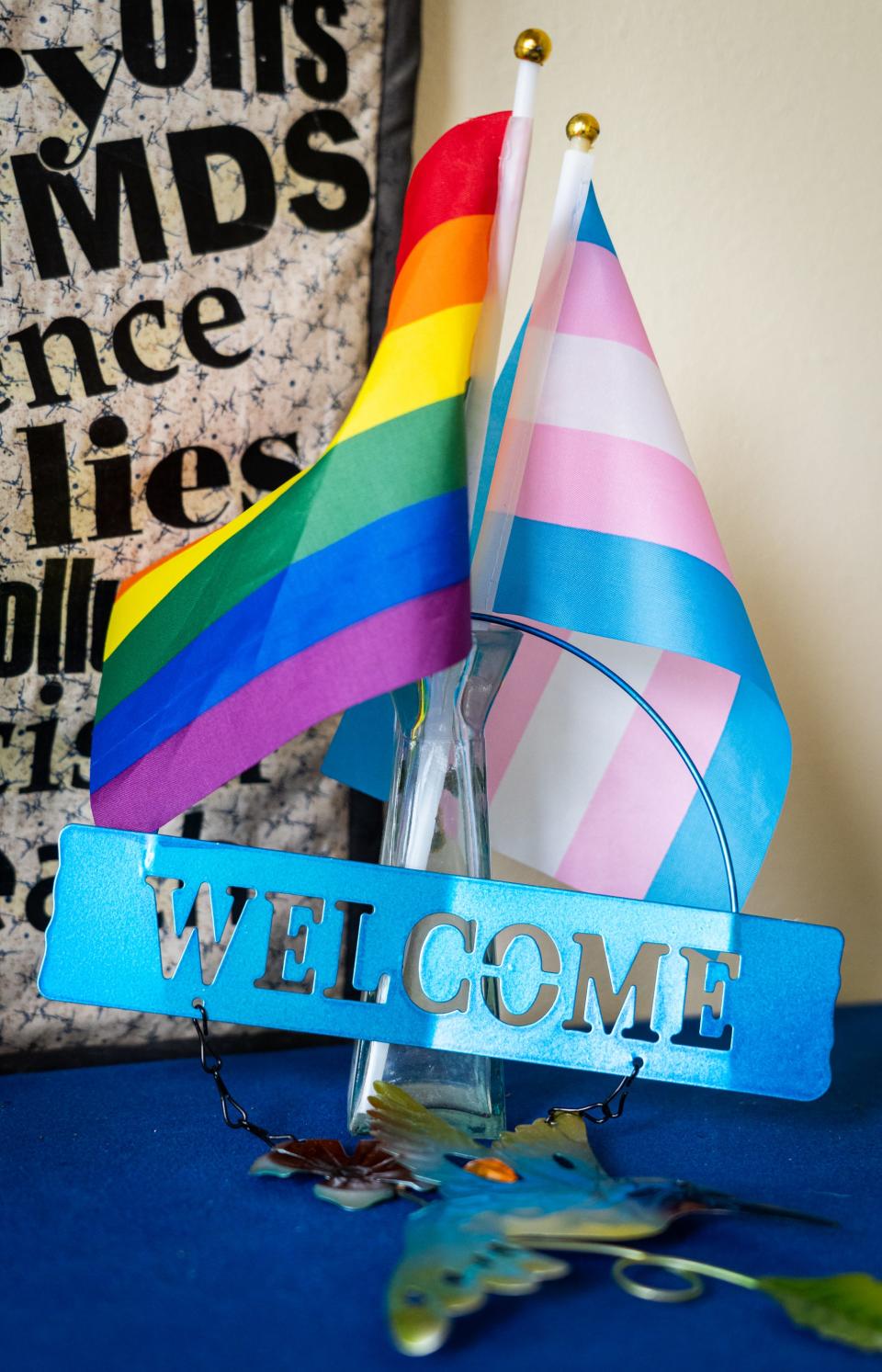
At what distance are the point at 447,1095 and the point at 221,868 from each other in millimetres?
179

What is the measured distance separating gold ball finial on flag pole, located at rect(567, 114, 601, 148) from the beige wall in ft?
0.66

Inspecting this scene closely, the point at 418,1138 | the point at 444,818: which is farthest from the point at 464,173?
the point at 418,1138

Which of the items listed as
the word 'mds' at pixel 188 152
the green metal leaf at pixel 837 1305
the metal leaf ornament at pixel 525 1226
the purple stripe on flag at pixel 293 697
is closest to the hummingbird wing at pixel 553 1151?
the metal leaf ornament at pixel 525 1226

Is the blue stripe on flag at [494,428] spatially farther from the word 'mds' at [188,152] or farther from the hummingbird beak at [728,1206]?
the hummingbird beak at [728,1206]

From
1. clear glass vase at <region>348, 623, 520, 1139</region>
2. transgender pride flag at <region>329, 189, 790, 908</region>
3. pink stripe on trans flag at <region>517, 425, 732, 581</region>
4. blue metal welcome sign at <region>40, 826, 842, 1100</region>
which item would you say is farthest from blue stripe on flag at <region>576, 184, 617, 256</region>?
blue metal welcome sign at <region>40, 826, 842, 1100</region>

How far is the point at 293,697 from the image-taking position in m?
0.55

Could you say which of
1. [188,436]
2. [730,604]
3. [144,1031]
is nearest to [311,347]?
[188,436]

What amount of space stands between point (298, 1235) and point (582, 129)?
567 mm

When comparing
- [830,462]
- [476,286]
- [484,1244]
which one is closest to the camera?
[484,1244]

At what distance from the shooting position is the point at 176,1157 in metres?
0.59

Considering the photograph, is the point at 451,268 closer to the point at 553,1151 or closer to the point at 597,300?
A: the point at 597,300

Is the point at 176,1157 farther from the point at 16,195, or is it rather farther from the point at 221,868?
the point at 16,195

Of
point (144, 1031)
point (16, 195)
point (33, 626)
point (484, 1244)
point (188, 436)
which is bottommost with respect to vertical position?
point (144, 1031)

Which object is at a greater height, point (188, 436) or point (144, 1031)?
point (188, 436)
